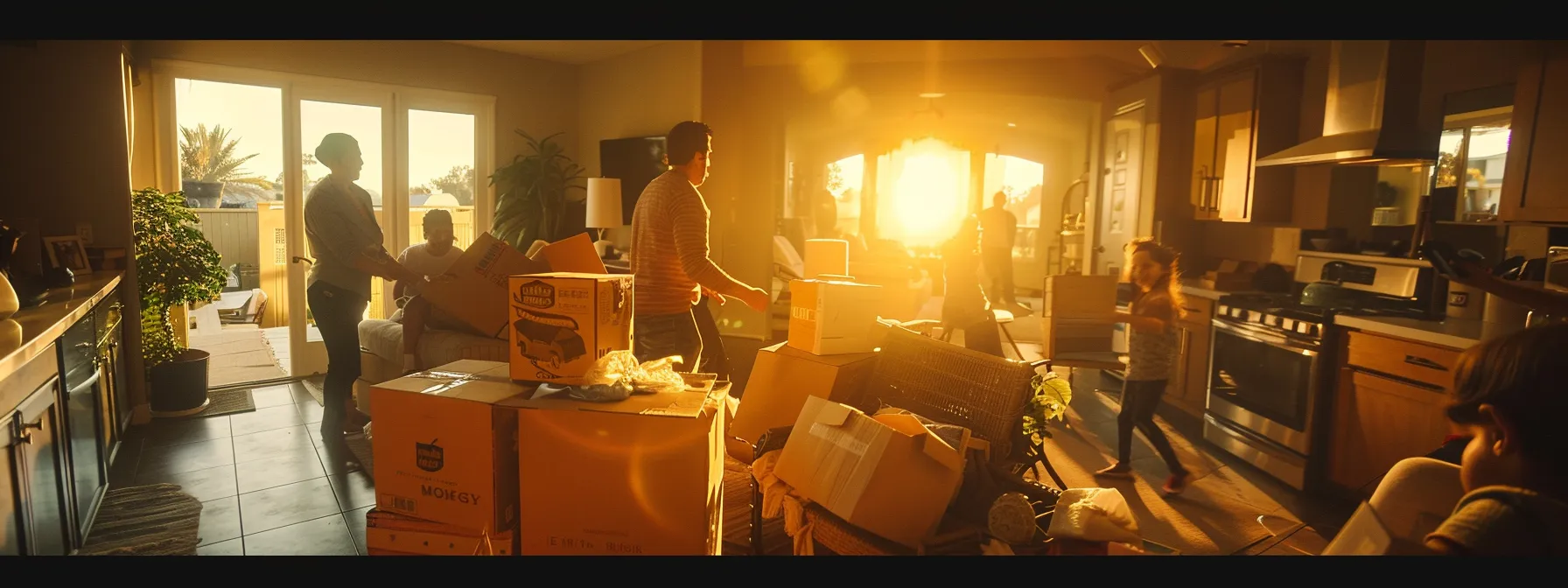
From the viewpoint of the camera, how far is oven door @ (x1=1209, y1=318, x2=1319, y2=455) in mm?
3379

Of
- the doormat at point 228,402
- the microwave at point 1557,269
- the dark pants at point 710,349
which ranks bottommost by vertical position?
the doormat at point 228,402

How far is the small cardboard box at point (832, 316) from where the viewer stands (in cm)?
242

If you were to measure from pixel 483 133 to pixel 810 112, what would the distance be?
5.29 metres

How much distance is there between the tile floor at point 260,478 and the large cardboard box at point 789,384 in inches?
55.5

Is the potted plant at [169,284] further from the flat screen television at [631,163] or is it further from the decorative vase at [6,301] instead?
the flat screen television at [631,163]

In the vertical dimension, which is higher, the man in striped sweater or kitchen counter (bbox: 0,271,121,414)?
the man in striped sweater

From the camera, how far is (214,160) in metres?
Result: 4.93

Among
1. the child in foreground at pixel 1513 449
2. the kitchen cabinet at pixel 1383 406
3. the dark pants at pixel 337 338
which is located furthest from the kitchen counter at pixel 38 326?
the kitchen cabinet at pixel 1383 406

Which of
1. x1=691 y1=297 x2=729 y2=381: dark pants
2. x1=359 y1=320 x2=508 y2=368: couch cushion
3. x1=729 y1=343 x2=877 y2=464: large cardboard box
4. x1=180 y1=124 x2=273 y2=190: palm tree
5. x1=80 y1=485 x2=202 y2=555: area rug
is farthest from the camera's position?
x1=180 y1=124 x2=273 y2=190: palm tree

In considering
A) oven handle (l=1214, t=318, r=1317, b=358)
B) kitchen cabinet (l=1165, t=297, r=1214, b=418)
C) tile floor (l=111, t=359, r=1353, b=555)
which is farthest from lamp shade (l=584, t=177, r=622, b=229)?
oven handle (l=1214, t=318, r=1317, b=358)

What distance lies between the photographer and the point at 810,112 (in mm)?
10570

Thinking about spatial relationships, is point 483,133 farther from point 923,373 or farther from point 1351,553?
point 1351,553

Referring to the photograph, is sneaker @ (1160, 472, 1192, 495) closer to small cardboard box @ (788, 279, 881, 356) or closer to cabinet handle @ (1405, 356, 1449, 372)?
cabinet handle @ (1405, 356, 1449, 372)

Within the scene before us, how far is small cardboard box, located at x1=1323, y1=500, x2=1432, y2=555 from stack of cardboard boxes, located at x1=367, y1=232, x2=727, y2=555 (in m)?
1.10
